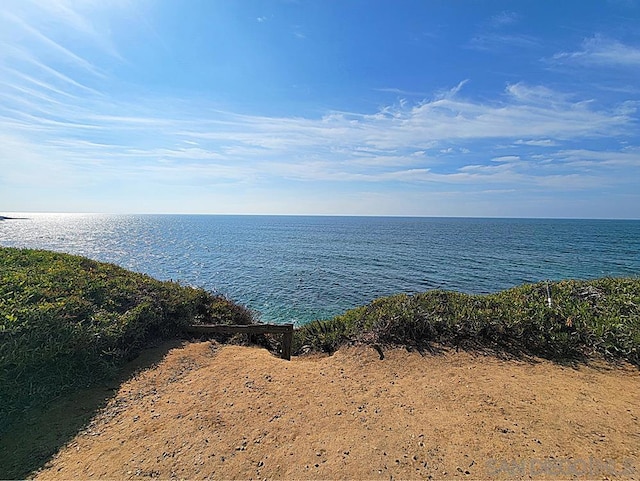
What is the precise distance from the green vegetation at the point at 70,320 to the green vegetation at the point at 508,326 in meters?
3.60

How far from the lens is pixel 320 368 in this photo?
6492mm

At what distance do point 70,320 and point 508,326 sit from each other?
8803 mm

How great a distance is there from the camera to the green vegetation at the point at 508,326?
267 inches

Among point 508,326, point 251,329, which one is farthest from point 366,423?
point 508,326

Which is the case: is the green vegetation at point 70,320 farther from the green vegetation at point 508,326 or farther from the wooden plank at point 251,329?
the green vegetation at point 508,326

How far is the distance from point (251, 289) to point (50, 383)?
18552mm

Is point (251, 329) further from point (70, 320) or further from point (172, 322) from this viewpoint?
point (70, 320)

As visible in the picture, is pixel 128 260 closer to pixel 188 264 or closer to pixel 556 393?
pixel 188 264

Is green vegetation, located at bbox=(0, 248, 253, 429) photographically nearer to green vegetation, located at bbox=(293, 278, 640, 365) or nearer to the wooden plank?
the wooden plank

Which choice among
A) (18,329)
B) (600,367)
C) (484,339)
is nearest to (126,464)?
(18,329)

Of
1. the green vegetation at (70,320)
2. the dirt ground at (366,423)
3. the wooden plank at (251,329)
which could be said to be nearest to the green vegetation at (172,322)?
the green vegetation at (70,320)

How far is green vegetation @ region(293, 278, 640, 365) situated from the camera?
6.79 metres

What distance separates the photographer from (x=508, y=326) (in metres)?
7.24

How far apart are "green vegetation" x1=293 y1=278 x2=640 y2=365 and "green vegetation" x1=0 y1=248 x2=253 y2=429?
3.60 metres
